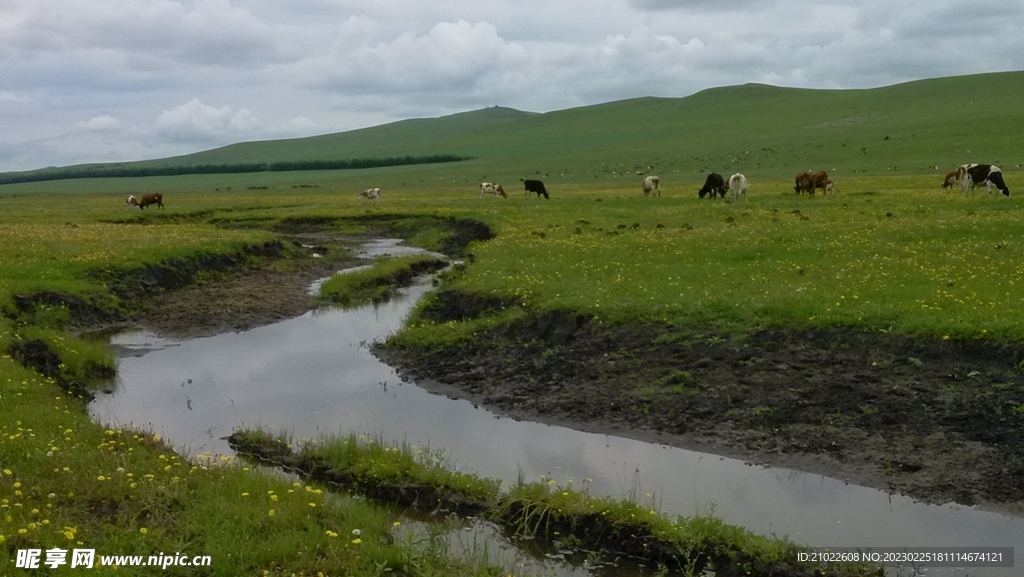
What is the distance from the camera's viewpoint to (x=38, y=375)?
14602mm

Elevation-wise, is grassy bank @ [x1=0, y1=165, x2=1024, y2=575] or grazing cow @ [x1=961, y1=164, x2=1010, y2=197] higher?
grazing cow @ [x1=961, y1=164, x2=1010, y2=197]

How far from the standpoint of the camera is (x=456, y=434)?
1351 centimetres

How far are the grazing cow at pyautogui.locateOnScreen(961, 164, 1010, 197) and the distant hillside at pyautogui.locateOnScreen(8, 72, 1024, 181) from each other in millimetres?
22490

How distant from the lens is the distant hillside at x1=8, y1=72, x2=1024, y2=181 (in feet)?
249

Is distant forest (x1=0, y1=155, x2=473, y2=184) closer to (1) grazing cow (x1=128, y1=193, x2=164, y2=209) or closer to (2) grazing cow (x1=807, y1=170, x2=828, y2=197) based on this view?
(1) grazing cow (x1=128, y1=193, x2=164, y2=209)

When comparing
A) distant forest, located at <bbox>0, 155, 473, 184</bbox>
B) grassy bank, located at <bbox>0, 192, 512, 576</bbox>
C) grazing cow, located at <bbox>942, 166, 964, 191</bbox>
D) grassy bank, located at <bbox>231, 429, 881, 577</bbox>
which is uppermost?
distant forest, located at <bbox>0, 155, 473, 184</bbox>

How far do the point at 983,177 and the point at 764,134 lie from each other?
67382 millimetres

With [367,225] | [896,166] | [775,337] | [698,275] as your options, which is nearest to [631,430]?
[775,337]

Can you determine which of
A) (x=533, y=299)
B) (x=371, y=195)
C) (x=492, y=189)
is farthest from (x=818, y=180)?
(x=371, y=195)

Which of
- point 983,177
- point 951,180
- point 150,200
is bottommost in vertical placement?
point 150,200

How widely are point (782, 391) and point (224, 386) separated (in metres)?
10.00

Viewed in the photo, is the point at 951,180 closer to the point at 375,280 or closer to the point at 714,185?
the point at 714,185

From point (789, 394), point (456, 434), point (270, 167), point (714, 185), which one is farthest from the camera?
point (270, 167)

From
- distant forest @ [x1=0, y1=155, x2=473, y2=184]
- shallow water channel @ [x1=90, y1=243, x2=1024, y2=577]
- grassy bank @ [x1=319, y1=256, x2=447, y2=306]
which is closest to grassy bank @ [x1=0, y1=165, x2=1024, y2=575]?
shallow water channel @ [x1=90, y1=243, x2=1024, y2=577]
